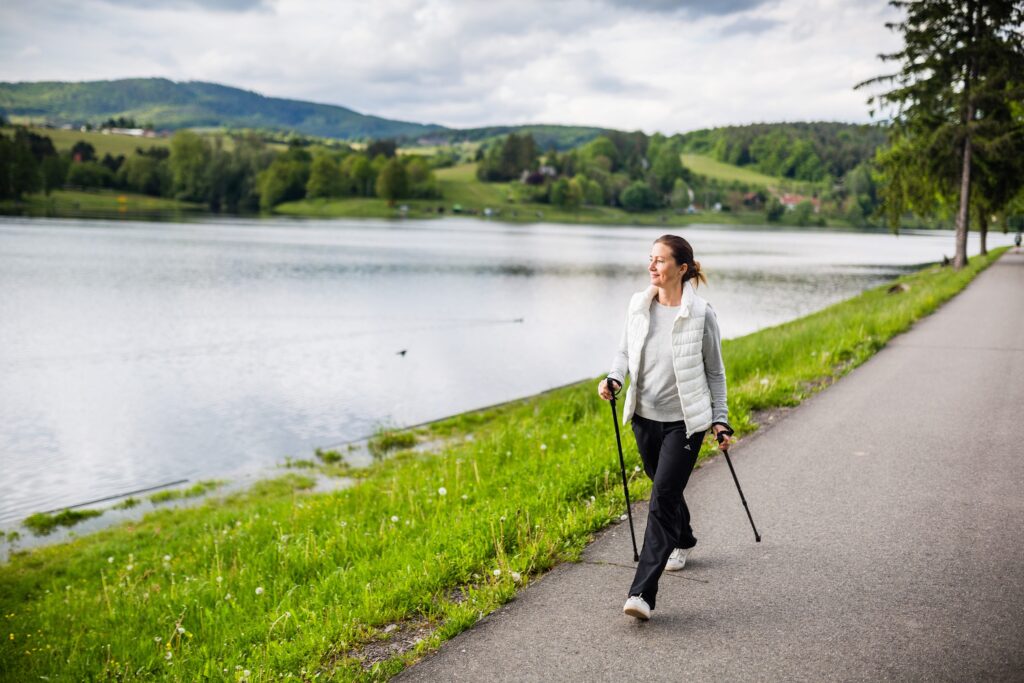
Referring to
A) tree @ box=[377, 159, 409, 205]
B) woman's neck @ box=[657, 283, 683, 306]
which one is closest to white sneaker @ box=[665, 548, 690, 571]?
woman's neck @ box=[657, 283, 683, 306]

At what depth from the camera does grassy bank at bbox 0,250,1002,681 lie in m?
4.89

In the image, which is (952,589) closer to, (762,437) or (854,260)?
(762,437)

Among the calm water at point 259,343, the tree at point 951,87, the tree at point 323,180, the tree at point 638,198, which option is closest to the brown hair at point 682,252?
the calm water at point 259,343

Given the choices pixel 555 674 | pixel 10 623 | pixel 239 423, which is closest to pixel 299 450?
→ pixel 239 423

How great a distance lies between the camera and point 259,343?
2497 cm

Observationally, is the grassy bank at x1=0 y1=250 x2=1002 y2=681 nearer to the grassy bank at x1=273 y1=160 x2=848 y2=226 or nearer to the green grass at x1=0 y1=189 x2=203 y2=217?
the green grass at x1=0 y1=189 x2=203 y2=217

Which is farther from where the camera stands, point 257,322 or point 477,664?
point 257,322

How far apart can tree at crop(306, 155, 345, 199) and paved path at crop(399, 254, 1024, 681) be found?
147572 mm

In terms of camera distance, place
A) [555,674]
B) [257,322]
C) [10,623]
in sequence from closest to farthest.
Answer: [555,674] → [10,623] → [257,322]

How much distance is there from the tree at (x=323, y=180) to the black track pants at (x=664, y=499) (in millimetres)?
150198

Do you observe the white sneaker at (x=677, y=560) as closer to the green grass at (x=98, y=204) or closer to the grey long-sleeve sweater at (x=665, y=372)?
the grey long-sleeve sweater at (x=665, y=372)

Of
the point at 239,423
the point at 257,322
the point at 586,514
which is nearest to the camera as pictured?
the point at 586,514

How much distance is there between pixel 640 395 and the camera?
16.4 ft

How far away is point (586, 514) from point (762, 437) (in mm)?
3426
